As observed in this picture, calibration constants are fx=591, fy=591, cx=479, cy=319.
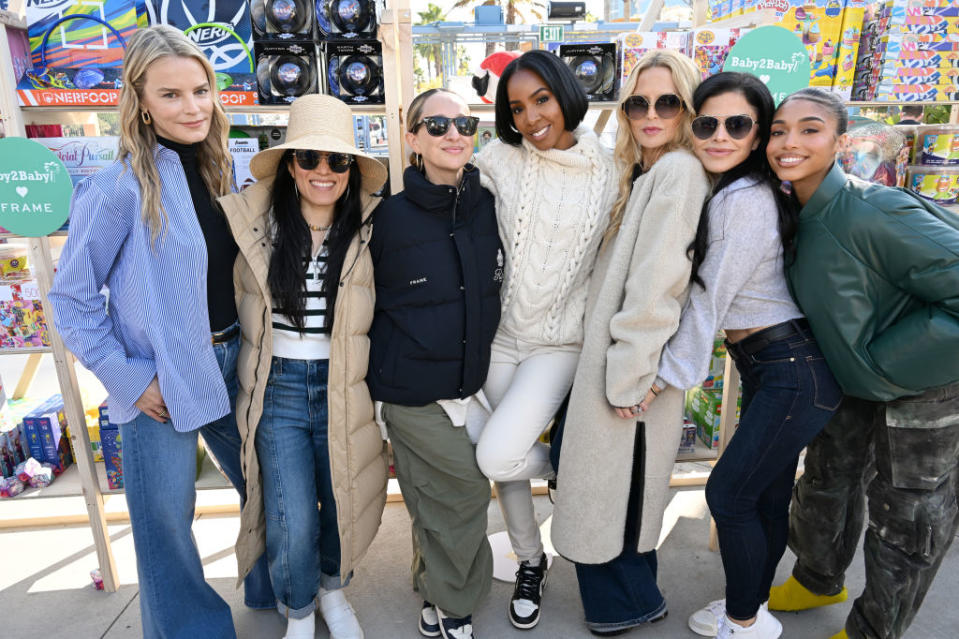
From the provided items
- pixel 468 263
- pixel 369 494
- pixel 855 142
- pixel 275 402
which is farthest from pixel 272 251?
pixel 855 142

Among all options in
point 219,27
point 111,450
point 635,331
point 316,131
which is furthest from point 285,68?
point 111,450

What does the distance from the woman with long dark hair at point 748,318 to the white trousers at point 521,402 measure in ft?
1.11

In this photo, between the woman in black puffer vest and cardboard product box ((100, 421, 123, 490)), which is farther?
cardboard product box ((100, 421, 123, 490))

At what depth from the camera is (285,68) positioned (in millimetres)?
2508

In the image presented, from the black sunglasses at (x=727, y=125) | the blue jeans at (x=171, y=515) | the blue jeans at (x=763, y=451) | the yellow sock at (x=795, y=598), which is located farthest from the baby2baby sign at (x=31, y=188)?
the yellow sock at (x=795, y=598)

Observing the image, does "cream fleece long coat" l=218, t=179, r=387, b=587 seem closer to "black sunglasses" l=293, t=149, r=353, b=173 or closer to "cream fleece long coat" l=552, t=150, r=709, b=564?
"black sunglasses" l=293, t=149, r=353, b=173

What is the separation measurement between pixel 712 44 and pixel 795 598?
2.38 metres

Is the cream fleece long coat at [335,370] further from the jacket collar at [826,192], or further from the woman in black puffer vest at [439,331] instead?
the jacket collar at [826,192]

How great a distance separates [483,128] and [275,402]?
81.3 inches

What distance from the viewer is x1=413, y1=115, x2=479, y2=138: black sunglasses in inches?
78.0

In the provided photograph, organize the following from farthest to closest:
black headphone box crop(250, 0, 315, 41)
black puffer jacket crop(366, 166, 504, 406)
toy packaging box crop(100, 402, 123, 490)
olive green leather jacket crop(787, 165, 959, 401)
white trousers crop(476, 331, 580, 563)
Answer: toy packaging box crop(100, 402, 123, 490)
black headphone box crop(250, 0, 315, 41)
white trousers crop(476, 331, 580, 563)
black puffer jacket crop(366, 166, 504, 406)
olive green leather jacket crop(787, 165, 959, 401)

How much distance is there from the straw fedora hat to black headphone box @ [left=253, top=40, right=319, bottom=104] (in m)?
0.63

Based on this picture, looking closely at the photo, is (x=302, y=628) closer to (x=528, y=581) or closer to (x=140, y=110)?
(x=528, y=581)

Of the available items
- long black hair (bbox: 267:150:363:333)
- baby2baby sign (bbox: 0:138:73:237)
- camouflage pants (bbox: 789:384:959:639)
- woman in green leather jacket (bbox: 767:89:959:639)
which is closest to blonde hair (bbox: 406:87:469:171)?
long black hair (bbox: 267:150:363:333)
